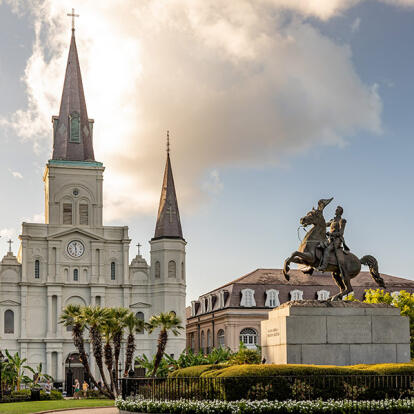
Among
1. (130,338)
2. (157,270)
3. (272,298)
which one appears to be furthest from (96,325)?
(272,298)

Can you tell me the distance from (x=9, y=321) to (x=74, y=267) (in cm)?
874

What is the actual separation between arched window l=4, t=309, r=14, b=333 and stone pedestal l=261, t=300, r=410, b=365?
61.4m

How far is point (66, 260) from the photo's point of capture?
275ft

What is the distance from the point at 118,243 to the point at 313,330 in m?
63.7

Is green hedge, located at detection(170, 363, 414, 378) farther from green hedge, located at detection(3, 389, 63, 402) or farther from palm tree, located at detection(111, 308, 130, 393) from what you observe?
palm tree, located at detection(111, 308, 130, 393)

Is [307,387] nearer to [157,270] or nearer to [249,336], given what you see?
[249,336]

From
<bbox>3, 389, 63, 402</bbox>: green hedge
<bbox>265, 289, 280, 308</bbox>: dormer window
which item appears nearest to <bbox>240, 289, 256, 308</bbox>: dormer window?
<bbox>265, 289, 280, 308</bbox>: dormer window

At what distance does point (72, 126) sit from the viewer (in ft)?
293

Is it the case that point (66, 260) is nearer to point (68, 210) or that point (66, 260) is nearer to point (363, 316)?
point (68, 210)

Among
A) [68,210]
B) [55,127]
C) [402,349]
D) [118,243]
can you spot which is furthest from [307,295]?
[402,349]

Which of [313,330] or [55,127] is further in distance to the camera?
[55,127]

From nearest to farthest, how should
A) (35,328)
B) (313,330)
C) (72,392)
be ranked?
(313,330), (72,392), (35,328)

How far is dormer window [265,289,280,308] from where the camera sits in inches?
3388

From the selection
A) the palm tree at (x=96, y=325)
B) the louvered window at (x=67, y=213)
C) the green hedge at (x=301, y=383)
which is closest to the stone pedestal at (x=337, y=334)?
the green hedge at (x=301, y=383)
